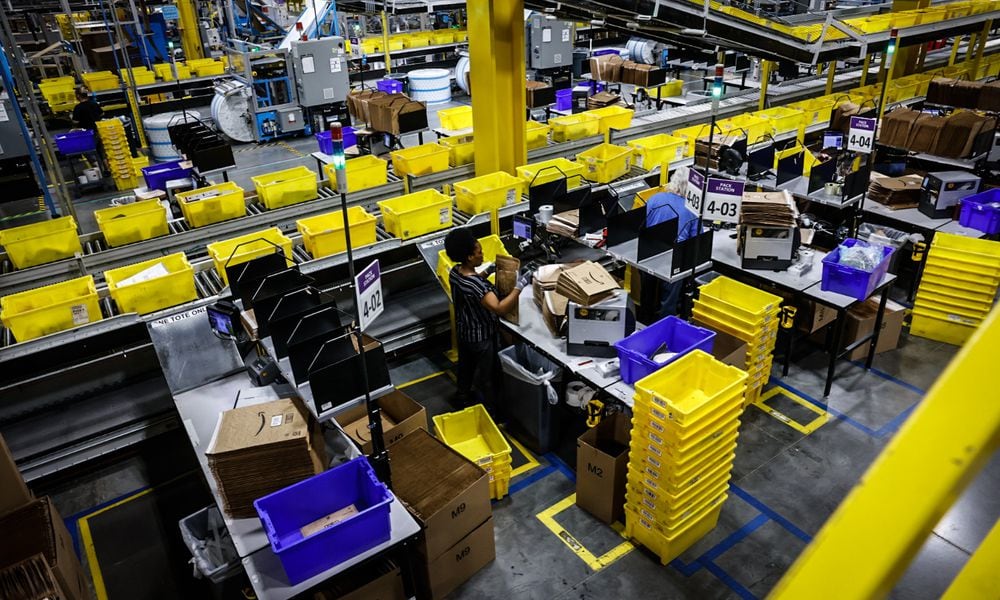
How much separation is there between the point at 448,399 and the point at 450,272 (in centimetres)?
154

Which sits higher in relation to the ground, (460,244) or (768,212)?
(460,244)

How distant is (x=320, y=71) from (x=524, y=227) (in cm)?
779

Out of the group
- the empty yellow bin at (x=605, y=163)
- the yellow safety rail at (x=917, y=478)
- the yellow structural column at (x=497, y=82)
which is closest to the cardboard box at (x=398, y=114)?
the yellow structural column at (x=497, y=82)

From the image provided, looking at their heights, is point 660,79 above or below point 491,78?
below

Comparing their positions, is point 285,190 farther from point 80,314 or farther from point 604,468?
point 604,468

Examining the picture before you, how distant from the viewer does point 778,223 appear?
605cm

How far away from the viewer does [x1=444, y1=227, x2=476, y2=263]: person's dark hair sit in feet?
17.0

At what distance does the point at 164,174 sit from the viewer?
859 centimetres

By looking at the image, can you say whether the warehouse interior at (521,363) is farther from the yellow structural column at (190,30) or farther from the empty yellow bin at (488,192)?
the yellow structural column at (190,30)

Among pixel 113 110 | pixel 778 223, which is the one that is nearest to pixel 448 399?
pixel 778 223

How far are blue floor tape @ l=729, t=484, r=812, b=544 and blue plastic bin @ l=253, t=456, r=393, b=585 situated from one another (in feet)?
9.84

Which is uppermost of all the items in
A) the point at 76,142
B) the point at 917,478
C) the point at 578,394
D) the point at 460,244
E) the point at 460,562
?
the point at 917,478

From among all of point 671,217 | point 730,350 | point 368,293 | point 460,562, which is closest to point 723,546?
point 730,350

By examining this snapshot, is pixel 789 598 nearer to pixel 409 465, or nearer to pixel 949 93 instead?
pixel 409 465
